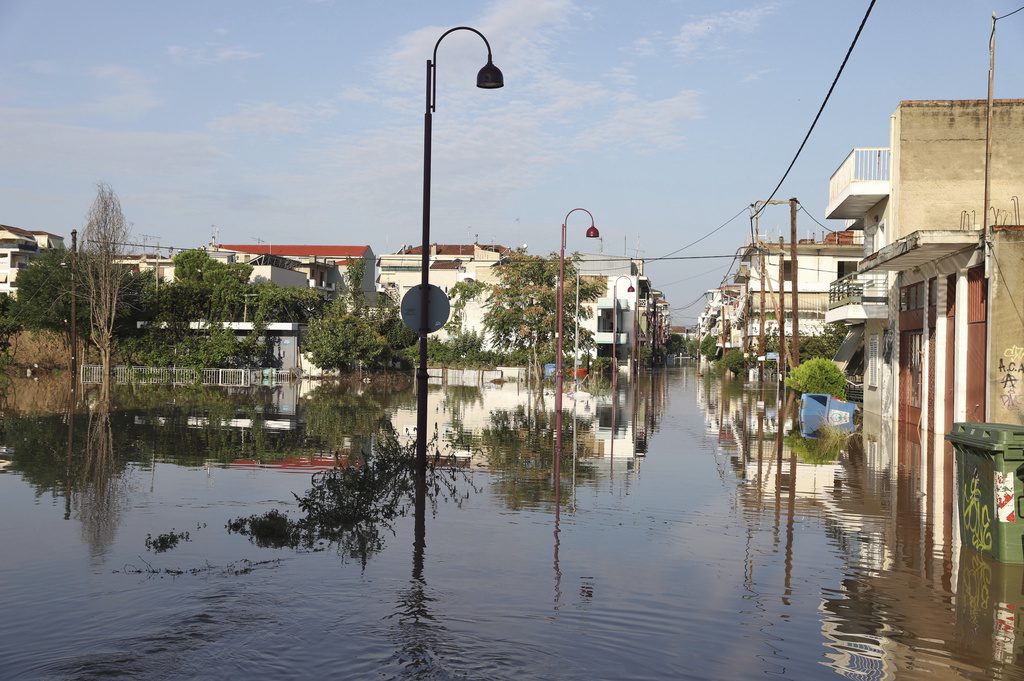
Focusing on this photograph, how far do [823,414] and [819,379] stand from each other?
5628mm

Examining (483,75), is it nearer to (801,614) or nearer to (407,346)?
(801,614)

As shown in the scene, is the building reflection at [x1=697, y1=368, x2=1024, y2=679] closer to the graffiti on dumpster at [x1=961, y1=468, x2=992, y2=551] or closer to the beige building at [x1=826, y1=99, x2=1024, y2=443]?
Answer: the graffiti on dumpster at [x1=961, y1=468, x2=992, y2=551]

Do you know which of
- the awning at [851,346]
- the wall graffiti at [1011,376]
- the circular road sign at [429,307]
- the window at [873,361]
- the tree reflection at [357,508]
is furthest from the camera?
the awning at [851,346]

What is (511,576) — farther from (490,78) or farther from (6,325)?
(6,325)

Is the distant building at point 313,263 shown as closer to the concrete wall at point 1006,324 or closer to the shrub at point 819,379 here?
the shrub at point 819,379

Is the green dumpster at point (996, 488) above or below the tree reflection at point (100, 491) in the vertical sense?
above

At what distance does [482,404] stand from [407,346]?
37.5 m

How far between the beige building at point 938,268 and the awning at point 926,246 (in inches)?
1.3

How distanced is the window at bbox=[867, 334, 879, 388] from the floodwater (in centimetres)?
1750

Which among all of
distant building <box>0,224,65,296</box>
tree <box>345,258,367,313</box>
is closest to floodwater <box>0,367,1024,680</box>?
tree <box>345,258,367,313</box>

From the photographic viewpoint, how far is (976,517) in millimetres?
10500

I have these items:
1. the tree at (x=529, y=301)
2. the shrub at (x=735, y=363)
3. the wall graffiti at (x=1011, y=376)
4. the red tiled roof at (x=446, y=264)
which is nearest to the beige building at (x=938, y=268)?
the wall graffiti at (x=1011, y=376)

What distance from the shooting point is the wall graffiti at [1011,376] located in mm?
22188

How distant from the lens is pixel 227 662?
6352 millimetres
